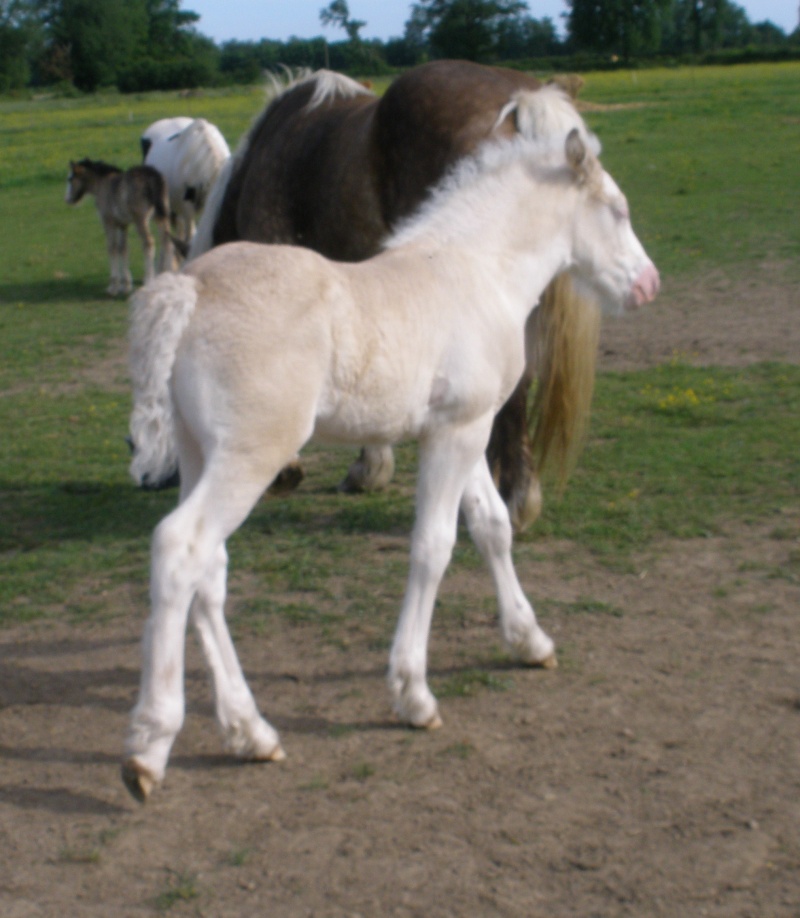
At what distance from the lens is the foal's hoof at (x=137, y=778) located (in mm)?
2822

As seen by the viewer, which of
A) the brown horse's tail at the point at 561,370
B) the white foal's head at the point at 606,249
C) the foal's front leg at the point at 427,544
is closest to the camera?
the foal's front leg at the point at 427,544

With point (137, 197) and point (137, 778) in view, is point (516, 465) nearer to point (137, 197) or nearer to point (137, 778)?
point (137, 778)

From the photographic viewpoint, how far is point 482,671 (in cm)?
381

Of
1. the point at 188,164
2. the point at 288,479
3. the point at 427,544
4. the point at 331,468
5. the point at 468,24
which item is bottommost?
the point at 331,468

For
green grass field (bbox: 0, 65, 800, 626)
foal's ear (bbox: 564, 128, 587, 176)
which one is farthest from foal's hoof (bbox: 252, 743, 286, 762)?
foal's ear (bbox: 564, 128, 587, 176)

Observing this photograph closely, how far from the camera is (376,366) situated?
3.05 meters

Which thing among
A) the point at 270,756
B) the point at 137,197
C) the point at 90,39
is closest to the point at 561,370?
the point at 270,756

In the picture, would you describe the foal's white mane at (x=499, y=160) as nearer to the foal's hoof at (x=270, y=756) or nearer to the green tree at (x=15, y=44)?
the foal's hoof at (x=270, y=756)

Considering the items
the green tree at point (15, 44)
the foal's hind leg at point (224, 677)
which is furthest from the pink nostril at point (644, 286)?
the green tree at point (15, 44)

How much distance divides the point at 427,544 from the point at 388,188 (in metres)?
2.14

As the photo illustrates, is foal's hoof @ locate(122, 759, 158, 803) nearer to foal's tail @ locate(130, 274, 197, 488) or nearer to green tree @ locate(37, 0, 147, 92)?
foal's tail @ locate(130, 274, 197, 488)

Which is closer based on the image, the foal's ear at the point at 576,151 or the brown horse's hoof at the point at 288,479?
the foal's ear at the point at 576,151

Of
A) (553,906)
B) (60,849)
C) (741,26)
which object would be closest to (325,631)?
(60,849)

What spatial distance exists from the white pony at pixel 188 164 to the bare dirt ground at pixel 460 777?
362 inches
